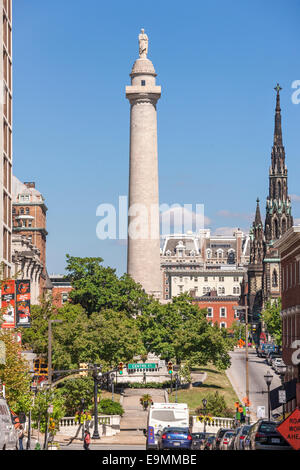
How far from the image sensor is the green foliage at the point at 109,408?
86.9m

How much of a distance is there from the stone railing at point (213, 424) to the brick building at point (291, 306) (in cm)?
548

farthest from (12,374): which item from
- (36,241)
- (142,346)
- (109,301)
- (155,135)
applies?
(36,241)

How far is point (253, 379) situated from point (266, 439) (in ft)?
256

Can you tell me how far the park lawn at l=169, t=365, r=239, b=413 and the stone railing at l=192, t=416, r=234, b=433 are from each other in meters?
10.8

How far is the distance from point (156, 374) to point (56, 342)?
19.4m

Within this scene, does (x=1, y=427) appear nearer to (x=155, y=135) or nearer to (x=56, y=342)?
(x=56, y=342)

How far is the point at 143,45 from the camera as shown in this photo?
443 ft

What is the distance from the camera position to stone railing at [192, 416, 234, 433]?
257 ft

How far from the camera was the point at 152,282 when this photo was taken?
131125 millimetres

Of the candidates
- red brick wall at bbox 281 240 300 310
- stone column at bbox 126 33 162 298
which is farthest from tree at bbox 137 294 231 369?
red brick wall at bbox 281 240 300 310

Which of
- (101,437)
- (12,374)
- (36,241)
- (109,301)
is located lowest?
(101,437)

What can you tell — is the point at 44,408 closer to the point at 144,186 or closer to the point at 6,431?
the point at 6,431

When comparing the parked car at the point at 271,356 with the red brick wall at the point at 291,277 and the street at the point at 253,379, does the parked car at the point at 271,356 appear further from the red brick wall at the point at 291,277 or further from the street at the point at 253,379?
the red brick wall at the point at 291,277
